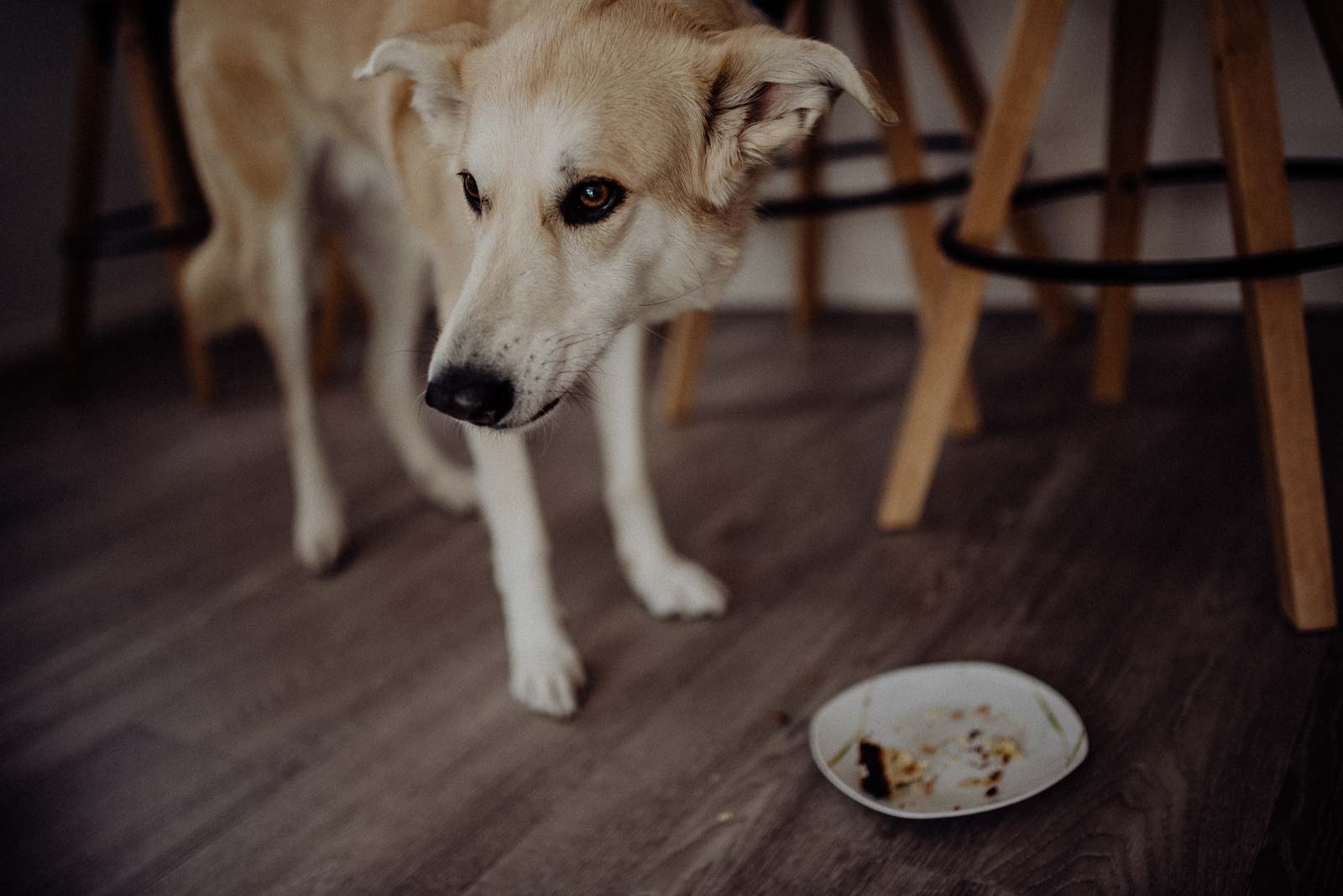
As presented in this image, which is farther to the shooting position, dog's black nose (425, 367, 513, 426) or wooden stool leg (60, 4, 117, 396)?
wooden stool leg (60, 4, 117, 396)

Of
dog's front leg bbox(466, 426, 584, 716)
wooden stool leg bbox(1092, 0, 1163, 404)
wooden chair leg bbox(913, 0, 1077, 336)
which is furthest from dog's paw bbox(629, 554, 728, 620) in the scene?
wooden chair leg bbox(913, 0, 1077, 336)

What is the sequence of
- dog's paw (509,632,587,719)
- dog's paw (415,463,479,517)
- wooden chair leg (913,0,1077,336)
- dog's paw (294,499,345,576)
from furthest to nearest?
1. wooden chair leg (913,0,1077,336)
2. dog's paw (415,463,479,517)
3. dog's paw (294,499,345,576)
4. dog's paw (509,632,587,719)

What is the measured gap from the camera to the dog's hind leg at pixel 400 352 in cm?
188

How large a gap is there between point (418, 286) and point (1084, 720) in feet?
4.60

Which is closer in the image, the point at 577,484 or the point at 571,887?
the point at 571,887

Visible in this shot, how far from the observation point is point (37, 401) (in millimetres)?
2697

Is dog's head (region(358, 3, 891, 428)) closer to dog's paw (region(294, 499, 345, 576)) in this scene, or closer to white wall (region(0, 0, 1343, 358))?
dog's paw (region(294, 499, 345, 576))

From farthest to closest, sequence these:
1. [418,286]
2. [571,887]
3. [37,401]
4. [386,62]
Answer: [37,401], [418,286], [386,62], [571,887]

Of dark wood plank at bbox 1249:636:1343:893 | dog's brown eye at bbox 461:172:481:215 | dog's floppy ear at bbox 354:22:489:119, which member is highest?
dog's floppy ear at bbox 354:22:489:119

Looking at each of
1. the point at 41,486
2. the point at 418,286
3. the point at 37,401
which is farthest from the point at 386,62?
the point at 37,401

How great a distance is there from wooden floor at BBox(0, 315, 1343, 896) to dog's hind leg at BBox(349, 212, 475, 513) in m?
0.08

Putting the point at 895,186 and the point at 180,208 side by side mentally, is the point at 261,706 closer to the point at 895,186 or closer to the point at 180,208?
the point at 895,186

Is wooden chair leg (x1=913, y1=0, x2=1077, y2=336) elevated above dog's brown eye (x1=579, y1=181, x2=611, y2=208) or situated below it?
below

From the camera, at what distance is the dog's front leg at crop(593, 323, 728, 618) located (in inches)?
57.7
